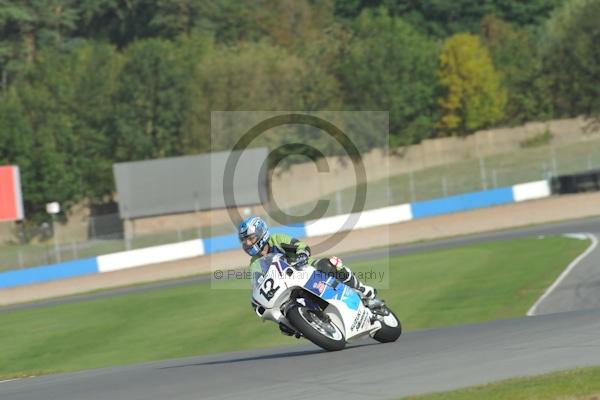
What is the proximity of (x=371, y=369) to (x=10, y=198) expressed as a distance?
1492 inches

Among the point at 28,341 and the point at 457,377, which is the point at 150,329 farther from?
the point at 457,377

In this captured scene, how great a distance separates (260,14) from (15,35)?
76.4ft

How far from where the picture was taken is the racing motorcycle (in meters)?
13.1

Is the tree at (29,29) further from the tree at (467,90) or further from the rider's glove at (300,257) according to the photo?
the rider's glove at (300,257)

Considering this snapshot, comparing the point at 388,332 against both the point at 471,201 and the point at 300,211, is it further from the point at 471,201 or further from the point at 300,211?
the point at 300,211

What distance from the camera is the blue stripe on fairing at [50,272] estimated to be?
45344 millimetres

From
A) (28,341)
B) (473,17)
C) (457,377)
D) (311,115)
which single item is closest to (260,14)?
(473,17)

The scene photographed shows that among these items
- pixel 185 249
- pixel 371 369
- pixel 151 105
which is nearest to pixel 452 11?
pixel 151 105

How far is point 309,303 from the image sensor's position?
13352 millimetres

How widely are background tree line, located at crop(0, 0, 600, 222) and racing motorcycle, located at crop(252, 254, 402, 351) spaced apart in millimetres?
54836

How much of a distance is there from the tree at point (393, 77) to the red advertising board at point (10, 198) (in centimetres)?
3338

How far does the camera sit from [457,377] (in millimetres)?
10711

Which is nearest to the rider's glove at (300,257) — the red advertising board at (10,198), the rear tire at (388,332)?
the rear tire at (388,332)

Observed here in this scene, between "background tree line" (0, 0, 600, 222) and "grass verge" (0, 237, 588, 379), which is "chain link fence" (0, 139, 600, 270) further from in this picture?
"grass verge" (0, 237, 588, 379)
